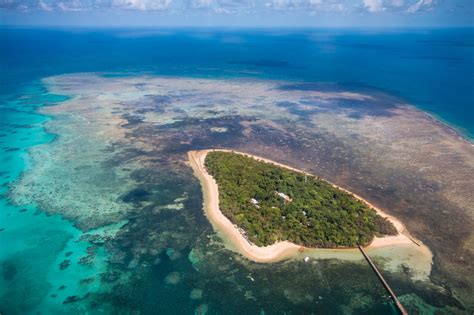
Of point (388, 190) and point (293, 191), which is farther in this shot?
point (388, 190)

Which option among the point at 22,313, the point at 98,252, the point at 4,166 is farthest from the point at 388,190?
the point at 4,166

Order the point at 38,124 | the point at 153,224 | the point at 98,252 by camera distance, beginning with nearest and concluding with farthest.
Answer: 1. the point at 98,252
2. the point at 153,224
3. the point at 38,124

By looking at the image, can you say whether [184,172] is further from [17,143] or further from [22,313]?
[17,143]

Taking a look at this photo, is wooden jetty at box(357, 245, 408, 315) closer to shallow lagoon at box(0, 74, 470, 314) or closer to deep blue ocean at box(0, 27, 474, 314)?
shallow lagoon at box(0, 74, 470, 314)

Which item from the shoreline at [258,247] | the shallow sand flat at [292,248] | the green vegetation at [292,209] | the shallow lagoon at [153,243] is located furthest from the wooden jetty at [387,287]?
the green vegetation at [292,209]

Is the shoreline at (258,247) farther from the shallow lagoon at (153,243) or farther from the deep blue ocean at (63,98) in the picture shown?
the deep blue ocean at (63,98)

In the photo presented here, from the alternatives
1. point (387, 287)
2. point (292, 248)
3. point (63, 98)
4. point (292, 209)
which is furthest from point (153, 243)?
point (63, 98)

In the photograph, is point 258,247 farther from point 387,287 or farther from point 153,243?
point 387,287

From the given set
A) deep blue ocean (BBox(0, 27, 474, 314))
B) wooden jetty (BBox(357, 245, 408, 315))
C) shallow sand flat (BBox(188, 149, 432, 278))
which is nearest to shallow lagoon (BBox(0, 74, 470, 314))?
deep blue ocean (BBox(0, 27, 474, 314))

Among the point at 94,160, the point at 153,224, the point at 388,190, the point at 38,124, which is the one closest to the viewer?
the point at 153,224
